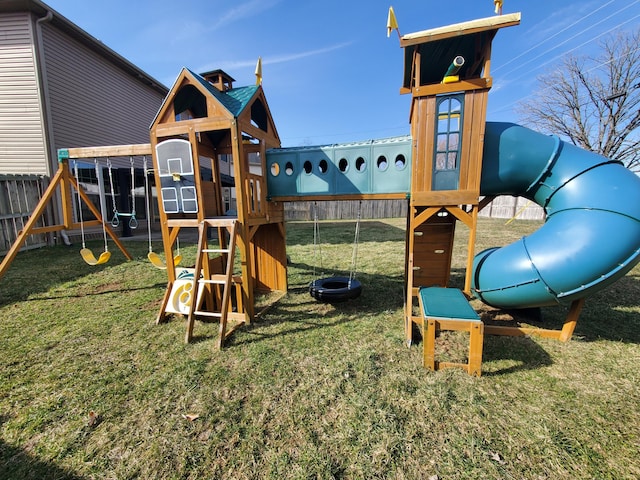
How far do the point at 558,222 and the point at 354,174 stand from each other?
3.04 m

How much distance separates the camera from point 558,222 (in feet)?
12.5

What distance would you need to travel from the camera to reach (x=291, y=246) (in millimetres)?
12141

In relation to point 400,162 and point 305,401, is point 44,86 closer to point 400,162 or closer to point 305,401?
point 400,162

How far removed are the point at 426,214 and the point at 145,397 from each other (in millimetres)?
4413

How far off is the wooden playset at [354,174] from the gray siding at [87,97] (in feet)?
23.9

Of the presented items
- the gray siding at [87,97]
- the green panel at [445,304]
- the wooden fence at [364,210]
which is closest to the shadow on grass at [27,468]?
the green panel at [445,304]

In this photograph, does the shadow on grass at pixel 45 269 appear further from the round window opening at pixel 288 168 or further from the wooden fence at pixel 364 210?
the wooden fence at pixel 364 210

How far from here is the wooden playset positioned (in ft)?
13.1

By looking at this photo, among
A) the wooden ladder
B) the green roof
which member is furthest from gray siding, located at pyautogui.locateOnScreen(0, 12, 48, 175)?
the wooden ladder

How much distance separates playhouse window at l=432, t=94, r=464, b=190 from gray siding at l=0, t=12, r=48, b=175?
1329cm

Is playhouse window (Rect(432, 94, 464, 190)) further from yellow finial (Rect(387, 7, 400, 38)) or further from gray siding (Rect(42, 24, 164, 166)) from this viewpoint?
gray siding (Rect(42, 24, 164, 166))

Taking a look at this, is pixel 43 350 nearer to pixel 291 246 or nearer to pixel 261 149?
pixel 261 149

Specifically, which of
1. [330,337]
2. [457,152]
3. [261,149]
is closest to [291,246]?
[261,149]

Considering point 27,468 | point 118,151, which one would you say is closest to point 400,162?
point 118,151
